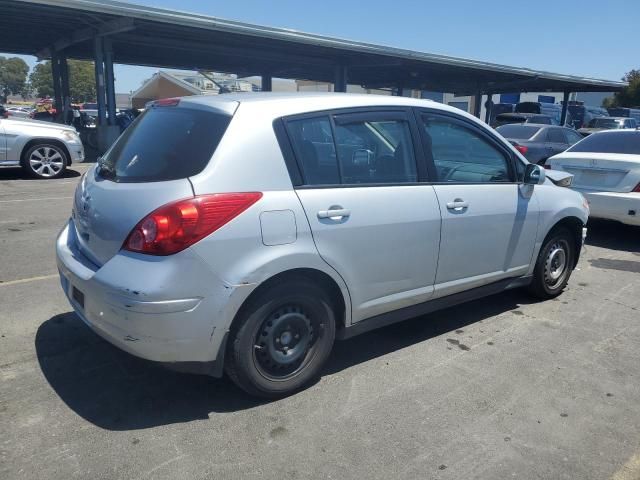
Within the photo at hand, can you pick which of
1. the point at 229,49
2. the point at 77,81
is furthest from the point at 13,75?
the point at 229,49

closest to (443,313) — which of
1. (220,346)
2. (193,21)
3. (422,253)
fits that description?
(422,253)

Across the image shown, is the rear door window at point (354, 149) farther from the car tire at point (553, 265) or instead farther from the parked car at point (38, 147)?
the parked car at point (38, 147)

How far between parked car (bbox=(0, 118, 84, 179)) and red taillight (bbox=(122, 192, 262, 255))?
31.8ft

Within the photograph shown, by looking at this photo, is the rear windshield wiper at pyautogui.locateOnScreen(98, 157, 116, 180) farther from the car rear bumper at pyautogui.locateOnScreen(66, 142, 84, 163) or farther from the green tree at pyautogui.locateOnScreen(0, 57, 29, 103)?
the green tree at pyautogui.locateOnScreen(0, 57, 29, 103)

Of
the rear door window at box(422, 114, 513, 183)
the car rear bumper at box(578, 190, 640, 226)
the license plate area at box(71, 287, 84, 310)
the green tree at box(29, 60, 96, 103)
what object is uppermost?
the green tree at box(29, 60, 96, 103)

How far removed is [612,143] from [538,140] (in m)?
4.57

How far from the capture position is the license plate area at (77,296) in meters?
3.02

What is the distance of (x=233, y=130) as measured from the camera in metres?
2.91

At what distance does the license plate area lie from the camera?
3015 millimetres

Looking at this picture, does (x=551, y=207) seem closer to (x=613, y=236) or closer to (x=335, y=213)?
(x=335, y=213)

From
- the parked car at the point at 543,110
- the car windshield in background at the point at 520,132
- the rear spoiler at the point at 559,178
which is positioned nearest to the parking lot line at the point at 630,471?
the rear spoiler at the point at 559,178

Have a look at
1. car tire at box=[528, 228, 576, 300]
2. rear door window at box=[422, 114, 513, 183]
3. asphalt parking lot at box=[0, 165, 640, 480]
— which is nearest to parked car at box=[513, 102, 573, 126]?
car tire at box=[528, 228, 576, 300]

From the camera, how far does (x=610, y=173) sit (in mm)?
6973

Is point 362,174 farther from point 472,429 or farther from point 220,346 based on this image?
point 472,429
